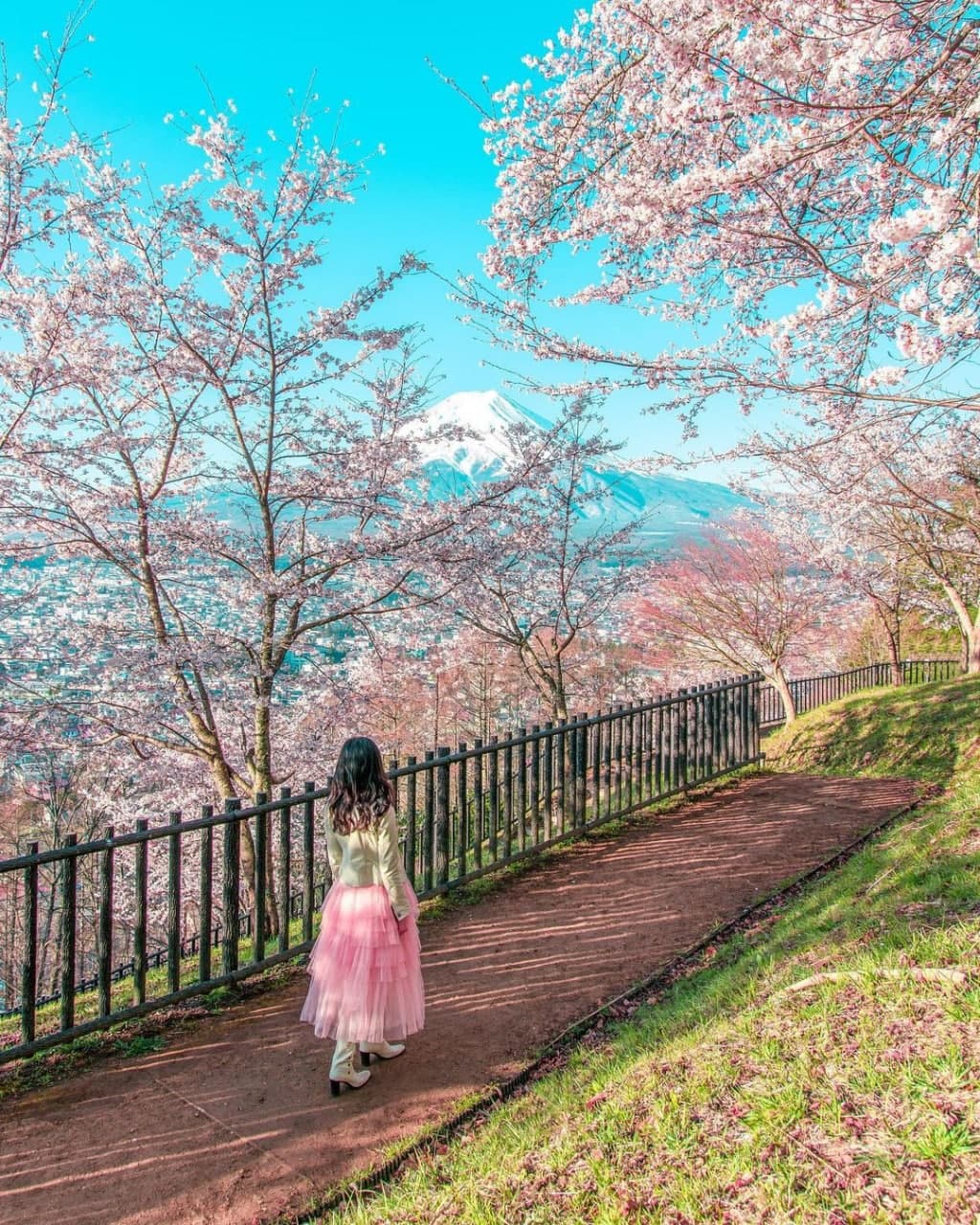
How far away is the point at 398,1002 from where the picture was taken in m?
3.47

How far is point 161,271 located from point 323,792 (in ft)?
22.3

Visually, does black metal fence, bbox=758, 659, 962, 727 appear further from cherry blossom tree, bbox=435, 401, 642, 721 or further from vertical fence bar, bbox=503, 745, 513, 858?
vertical fence bar, bbox=503, 745, 513, 858

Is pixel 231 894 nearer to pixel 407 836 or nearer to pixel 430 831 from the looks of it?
pixel 407 836

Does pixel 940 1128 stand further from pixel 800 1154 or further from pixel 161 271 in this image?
pixel 161 271

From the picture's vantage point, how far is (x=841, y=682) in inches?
928

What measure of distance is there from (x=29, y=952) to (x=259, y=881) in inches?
52.7

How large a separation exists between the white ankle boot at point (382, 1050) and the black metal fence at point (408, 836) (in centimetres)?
108

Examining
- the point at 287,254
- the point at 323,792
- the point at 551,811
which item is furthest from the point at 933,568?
the point at 323,792

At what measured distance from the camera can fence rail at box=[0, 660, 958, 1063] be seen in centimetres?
395

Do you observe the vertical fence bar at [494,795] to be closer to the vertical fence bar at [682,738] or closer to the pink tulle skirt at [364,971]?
the pink tulle skirt at [364,971]

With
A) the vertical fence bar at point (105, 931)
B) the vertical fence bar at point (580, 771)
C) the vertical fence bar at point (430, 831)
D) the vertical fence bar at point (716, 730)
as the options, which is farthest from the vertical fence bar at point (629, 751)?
the vertical fence bar at point (105, 931)

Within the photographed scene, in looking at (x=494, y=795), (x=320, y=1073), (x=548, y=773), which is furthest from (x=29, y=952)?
(x=548, y=773)

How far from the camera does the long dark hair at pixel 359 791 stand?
11.5 ft

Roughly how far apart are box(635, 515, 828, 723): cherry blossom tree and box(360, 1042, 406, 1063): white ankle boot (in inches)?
551
